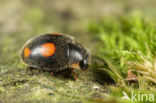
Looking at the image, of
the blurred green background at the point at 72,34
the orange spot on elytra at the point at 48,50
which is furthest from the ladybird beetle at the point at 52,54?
the blurred green background at the point at 72,34

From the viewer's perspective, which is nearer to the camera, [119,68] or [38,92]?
[38,92]

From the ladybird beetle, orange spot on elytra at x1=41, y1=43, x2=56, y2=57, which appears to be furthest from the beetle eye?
orange spot on elytra at x1=41, y1=43, x2=56, y2=57

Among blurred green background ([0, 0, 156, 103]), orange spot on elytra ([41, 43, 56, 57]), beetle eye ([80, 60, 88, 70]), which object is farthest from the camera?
beetle eye ([80, 60, 88, 70])

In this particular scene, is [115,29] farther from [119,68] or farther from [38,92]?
[38,92]

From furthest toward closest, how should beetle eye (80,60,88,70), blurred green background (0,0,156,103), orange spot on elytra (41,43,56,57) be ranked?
beetle eye (80,60,88,70), orange spot on elytra (41,43,56,57), blurred green background (0,0,156,103)

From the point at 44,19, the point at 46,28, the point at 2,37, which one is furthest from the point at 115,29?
the point at 2,37

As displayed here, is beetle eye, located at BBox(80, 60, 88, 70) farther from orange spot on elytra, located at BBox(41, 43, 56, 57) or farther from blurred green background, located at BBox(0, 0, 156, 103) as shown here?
orange spot on elytra, located at BBox(41, 43, 56, 57)
